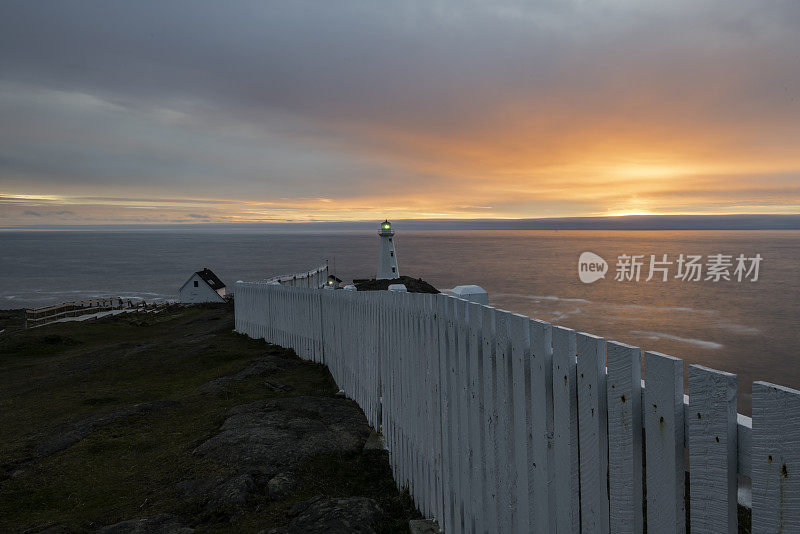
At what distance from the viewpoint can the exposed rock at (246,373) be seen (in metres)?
9.08

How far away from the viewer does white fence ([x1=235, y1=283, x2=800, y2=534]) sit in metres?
1.47

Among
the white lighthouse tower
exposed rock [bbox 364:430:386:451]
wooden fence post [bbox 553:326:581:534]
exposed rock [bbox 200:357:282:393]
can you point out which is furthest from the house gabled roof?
wooden fence post [bbox 553:326:581:534]

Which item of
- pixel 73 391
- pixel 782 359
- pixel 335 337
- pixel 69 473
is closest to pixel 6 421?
pixel 73 391

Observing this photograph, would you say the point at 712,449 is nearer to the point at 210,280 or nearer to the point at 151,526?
the point at 151,526

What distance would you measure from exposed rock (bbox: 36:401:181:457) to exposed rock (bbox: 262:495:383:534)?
4422 millimetres

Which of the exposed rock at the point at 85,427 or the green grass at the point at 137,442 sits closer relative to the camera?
the green grass at the point at 137,442

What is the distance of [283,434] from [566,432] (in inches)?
183

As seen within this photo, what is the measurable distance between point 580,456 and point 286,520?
3.08 meters

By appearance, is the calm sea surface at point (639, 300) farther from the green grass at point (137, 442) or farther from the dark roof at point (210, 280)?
the dark roof at point (210, 280)

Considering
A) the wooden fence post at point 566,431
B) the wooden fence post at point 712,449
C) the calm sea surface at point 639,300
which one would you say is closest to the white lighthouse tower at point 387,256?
the calm sea surface at point 639,300

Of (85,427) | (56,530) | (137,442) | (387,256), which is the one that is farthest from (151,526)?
(387,256)

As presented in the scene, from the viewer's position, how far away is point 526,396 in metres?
2.59

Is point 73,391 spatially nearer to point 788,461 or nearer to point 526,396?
point 526,396

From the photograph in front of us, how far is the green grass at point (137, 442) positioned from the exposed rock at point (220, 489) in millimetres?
113
